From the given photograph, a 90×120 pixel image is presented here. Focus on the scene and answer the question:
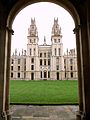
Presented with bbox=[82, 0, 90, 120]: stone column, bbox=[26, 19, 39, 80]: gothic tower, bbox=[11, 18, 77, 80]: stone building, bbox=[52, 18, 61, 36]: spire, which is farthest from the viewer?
bbox=[52, 18, 61, 36]: spire

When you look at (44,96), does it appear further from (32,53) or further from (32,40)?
(32,40)

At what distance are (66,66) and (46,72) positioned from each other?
7.69 metres

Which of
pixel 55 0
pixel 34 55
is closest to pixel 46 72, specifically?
pixel 34 55

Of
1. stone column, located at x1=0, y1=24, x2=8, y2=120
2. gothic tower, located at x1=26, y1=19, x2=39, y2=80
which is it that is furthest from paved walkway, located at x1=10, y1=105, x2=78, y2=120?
gothic tower, located at x1=26, y1=19, x2=39, y2=80

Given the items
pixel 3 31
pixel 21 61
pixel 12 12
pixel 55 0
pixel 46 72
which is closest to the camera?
pixel 3 31

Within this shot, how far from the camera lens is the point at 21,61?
60.9 meters

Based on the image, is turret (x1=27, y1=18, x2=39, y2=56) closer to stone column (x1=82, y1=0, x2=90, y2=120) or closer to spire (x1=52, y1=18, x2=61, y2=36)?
spire (x1=52, y1=18, x2=61, y2=36)

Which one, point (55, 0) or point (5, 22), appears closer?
point (5, 22)

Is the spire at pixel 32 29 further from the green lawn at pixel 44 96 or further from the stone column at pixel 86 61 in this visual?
the stone column at pixel 86 61

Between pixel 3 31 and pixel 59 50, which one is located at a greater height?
pixel 59 50

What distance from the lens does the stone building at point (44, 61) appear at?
56.9 m

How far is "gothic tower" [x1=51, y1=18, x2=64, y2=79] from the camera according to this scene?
5700 cm

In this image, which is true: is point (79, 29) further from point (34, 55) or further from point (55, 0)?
point (34, 55)

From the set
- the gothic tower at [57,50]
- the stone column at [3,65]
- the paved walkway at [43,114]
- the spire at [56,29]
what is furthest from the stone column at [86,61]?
the spire at [56,29]
